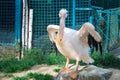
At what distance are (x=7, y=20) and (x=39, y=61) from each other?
2.15 m

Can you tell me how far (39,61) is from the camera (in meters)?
8.91

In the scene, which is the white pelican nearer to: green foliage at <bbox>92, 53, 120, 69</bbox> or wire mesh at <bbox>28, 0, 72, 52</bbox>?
green foliage at <bbox>92, 53, 120, 69</bbox>

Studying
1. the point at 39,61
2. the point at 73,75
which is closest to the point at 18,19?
the point at 39,61

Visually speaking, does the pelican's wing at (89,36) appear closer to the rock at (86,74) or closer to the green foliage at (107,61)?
the rock at (86,74)

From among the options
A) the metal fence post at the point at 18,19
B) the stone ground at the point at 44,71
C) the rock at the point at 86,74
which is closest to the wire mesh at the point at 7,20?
the metal fence post at the point at 18,19

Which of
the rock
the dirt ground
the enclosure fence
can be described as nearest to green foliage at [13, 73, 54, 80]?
the dirt ground

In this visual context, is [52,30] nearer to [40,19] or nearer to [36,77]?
[36,77]

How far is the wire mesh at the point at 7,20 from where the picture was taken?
10.4m

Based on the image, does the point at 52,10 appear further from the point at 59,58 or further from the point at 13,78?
the point at 13,78

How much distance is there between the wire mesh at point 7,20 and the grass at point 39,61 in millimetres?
1442

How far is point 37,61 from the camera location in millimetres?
8875

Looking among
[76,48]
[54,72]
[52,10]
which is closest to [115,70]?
[54,72]

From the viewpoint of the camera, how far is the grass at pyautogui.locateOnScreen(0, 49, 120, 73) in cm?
839

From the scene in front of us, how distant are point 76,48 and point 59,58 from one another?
2.25m
